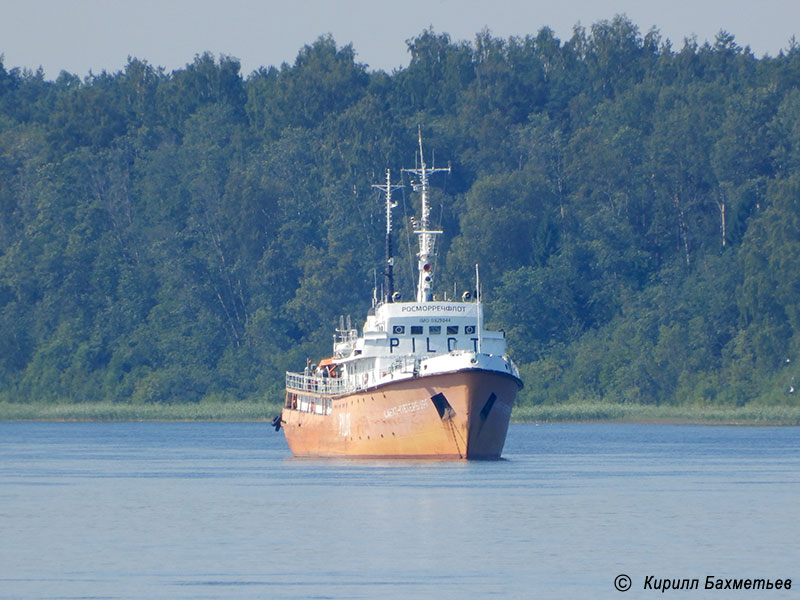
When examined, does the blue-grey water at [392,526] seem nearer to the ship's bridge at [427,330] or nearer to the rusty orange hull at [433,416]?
the rusty orange hull at [433,416]

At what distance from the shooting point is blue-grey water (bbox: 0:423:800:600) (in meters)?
43.5

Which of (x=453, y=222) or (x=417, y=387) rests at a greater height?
(x=453, y=222)

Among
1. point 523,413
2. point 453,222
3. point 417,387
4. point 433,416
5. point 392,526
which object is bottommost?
point 392,526

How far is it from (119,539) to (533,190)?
114055 millimetres

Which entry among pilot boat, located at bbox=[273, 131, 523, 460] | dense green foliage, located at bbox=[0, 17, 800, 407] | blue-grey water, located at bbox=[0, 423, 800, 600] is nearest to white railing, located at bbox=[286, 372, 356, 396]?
pilot boat, located at bbox=[273, 131, 523, 460]

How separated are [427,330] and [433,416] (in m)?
6.14

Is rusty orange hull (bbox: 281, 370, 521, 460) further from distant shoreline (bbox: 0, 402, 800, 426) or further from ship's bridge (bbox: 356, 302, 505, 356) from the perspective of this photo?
distant shoreline (bbox: 0, 402, 800, 426)

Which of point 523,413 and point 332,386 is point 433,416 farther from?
point 523,413

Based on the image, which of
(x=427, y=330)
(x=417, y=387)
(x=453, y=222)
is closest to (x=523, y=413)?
(x=453, y=222)

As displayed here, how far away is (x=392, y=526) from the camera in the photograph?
178 ft

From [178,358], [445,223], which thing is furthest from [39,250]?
[445,223]

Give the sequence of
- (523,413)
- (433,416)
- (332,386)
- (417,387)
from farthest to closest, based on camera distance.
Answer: (523,413) < (332,386) < (433,416) < (417,387)

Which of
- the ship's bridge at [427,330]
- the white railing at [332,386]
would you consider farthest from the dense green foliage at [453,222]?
the ship's bridge at [427,330]

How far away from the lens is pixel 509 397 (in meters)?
74.2
